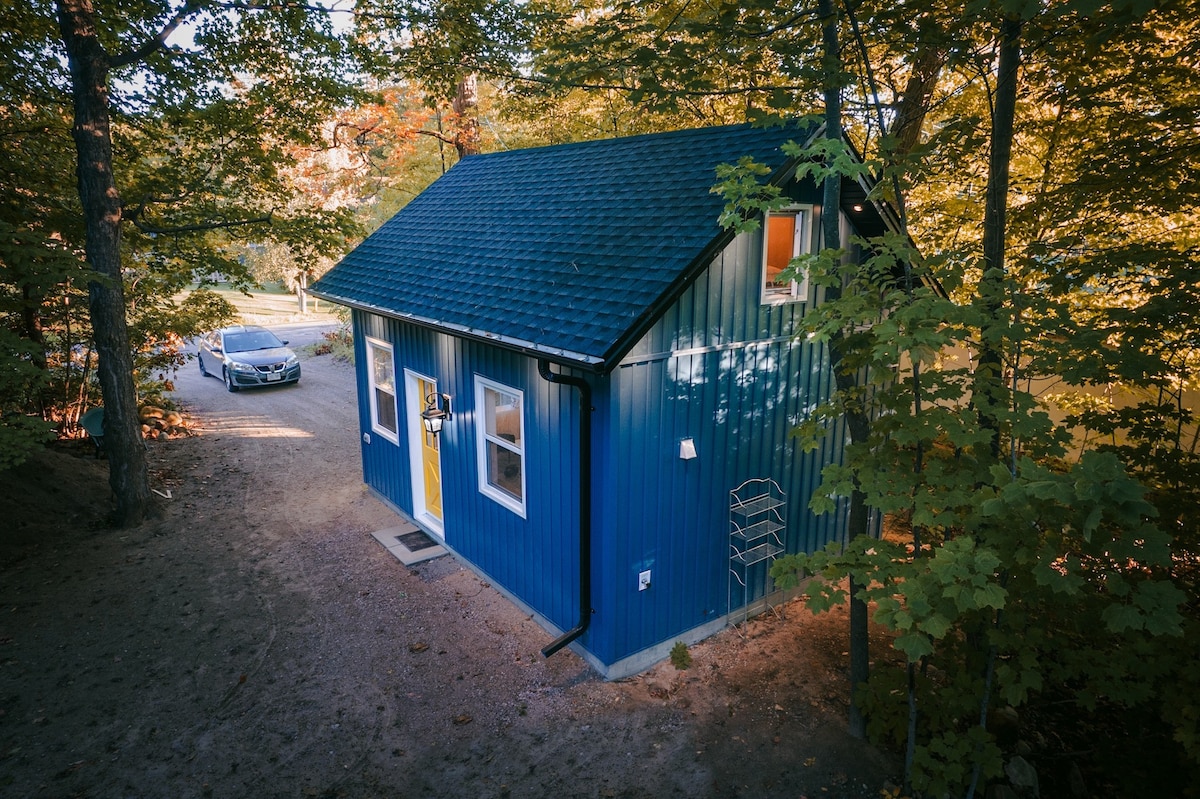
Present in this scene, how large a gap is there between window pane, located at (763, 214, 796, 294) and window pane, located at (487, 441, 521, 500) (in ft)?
11.7

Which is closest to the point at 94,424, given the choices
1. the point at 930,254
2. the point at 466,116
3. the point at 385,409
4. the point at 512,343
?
the point at 385,409

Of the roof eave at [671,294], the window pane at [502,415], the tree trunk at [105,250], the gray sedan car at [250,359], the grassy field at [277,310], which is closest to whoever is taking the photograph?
the roof eave at [671,294]

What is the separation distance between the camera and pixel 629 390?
237 inches

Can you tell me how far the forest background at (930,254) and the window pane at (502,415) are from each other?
3.49m

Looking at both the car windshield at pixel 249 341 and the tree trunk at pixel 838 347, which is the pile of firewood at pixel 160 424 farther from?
the tree trunk at pixel 838 347

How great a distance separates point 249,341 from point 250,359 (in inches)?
42.4

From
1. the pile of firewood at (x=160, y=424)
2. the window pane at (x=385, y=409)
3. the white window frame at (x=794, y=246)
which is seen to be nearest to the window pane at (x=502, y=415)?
the window pane at (x=385, y=409)

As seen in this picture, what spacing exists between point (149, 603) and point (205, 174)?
714 centimetres

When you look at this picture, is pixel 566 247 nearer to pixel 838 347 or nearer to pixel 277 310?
pixel 838 347

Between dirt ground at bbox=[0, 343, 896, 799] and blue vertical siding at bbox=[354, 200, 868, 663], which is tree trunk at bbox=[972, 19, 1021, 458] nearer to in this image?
blue vertical siding at bbox=[354, 200, 868, 663]

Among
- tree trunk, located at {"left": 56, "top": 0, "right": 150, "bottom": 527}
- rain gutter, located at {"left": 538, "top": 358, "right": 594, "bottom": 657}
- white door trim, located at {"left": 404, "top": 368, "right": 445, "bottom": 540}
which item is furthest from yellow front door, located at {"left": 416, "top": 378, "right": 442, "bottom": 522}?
tree trunk, located at {"left": 56, "top": 0, "right": 150, "bottom": 527}

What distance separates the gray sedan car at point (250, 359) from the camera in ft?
60.7

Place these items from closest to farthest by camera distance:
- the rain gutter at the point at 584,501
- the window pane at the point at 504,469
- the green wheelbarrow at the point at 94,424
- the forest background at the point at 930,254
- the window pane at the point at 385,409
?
the forest background at the point at 930,254, the rain gutter at the point at 584,501, the window pane at the point at 504,469, the window pane at the point at 385,409, the green wheelbarrow at the point at 94,424

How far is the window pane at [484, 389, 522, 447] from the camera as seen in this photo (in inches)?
Result: 297
